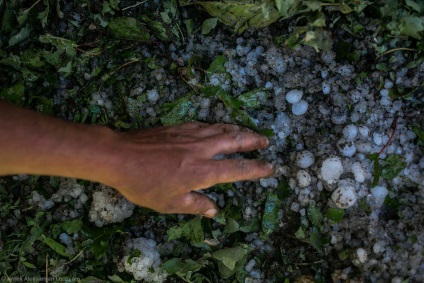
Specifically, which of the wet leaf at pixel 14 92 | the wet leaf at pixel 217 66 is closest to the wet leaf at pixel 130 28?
the wet leaf at pixel 217 66

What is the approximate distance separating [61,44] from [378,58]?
4.08 feet

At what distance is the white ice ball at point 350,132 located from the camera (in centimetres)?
177

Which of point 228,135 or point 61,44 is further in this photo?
point 61,44

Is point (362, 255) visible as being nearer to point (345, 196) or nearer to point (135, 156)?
point (345, 196)

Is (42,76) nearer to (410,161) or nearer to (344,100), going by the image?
(344,100)

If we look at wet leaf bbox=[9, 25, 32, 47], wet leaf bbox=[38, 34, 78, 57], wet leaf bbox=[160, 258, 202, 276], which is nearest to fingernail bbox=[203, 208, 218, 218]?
wet leaf bbox=[160, 258, 202, 276]

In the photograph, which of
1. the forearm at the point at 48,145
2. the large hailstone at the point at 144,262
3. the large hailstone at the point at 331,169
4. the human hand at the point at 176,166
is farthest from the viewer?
the large hailstone at the point at 144,262

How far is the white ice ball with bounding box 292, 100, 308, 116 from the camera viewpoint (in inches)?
72.1

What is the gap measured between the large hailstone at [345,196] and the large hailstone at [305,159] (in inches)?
5.8

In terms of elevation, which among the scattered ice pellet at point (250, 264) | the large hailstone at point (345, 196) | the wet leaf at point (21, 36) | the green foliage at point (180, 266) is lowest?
the scattered ice pellet at point (250, 264)

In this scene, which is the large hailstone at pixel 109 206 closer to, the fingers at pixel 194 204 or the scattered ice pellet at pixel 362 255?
the fingers at pixel 194 204

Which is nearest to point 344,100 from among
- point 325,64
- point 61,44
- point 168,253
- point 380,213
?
point 325,64

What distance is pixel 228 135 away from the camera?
5.34ft

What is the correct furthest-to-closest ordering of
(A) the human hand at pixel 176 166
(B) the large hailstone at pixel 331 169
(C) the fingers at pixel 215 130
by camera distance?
(B) the large hailstone at pixel 331 169 → (C) the fingers at pixel 215 130 → (A) the human hand at pixel 176 166
